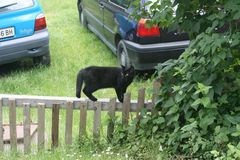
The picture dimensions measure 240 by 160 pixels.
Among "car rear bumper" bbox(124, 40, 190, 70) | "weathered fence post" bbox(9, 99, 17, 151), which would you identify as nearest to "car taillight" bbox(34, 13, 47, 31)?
"car rear bumper" bbox(124, 40, 190, 70)

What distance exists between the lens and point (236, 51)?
14.3 feet

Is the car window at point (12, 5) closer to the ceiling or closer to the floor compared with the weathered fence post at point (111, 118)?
closer to the ceiling

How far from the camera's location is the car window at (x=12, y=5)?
8.43m

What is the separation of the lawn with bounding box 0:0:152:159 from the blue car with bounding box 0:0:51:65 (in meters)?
0.42

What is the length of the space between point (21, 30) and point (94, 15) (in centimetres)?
247

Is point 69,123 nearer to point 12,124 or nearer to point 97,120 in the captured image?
point 97,120

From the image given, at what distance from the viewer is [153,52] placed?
7.48 m

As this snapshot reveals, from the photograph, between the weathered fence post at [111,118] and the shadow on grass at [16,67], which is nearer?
the weathered fence post at [111,118]

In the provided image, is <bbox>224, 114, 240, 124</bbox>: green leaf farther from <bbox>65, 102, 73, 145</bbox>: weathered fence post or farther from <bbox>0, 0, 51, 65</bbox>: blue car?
<bbox>0, 0, 51, 65</bbox>: blue car

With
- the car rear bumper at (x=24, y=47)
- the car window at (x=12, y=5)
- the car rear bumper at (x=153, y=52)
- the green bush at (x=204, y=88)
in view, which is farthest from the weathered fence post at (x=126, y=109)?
the car window at (x=12, y=5)

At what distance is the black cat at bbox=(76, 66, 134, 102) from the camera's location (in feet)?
19.1

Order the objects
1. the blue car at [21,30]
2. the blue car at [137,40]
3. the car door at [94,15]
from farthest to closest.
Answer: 1. the car door at [94,15]
2. the blue car at [21,30]
3. the blue car at [137,40]

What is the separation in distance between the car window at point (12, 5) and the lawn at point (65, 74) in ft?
3.90

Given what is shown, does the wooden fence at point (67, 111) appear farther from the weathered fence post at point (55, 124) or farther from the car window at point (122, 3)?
the car window at point (122, 3)
